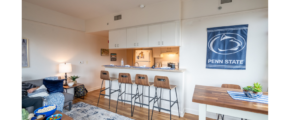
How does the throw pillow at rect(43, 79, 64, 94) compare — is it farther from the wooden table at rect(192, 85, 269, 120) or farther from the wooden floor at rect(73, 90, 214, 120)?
the wooden table at rect(192, 85, 269, 120)

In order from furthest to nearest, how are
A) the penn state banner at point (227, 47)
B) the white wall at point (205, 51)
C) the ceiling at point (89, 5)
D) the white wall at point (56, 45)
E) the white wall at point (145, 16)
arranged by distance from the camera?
the white wall at point (56, 45)
the ceiling at point (89, 5)
the white wall at point (145, 16)
the penn state banner at point (227, 47)
the white wall at point (205, 51)

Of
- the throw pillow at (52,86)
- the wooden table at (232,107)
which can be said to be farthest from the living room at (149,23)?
the wooden table at (232,107)

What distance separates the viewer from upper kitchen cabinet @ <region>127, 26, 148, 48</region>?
11.3 feet

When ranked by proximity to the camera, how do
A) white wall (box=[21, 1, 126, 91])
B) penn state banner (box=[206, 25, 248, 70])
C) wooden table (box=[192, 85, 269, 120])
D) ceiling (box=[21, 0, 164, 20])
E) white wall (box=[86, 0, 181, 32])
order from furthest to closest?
white wall (box=[21, 1, 126, 91])
ceiling (box=[21, 0, 164, 20])
white wall (box=[86, 0, 181, 32])
penn state banner (box=[206, 25, 248, 70])
wooden table (box=[192, 85, 269, 120])

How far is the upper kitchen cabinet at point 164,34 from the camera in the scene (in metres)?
2.99

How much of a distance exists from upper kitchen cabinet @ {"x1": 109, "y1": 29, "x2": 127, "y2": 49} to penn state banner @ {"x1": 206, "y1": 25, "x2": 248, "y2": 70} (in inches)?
93.2

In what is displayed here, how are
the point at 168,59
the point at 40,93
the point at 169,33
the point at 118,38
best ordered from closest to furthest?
the point at 40,93, the point at 169,33, the point at 118,38, the point at 168,59

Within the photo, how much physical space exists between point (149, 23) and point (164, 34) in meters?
0.55

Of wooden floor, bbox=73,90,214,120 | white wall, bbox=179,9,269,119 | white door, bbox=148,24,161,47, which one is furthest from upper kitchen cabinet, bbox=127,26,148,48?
wooden floor, bbox=73,90,214,120

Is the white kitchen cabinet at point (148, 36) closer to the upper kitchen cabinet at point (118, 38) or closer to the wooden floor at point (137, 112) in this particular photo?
the upper kitchen cabinet at point (118, 38)

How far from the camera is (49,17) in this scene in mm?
3643

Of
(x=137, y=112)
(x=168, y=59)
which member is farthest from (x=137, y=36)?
(x=168, y=59)

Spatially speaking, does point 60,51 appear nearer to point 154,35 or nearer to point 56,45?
point 56,45
